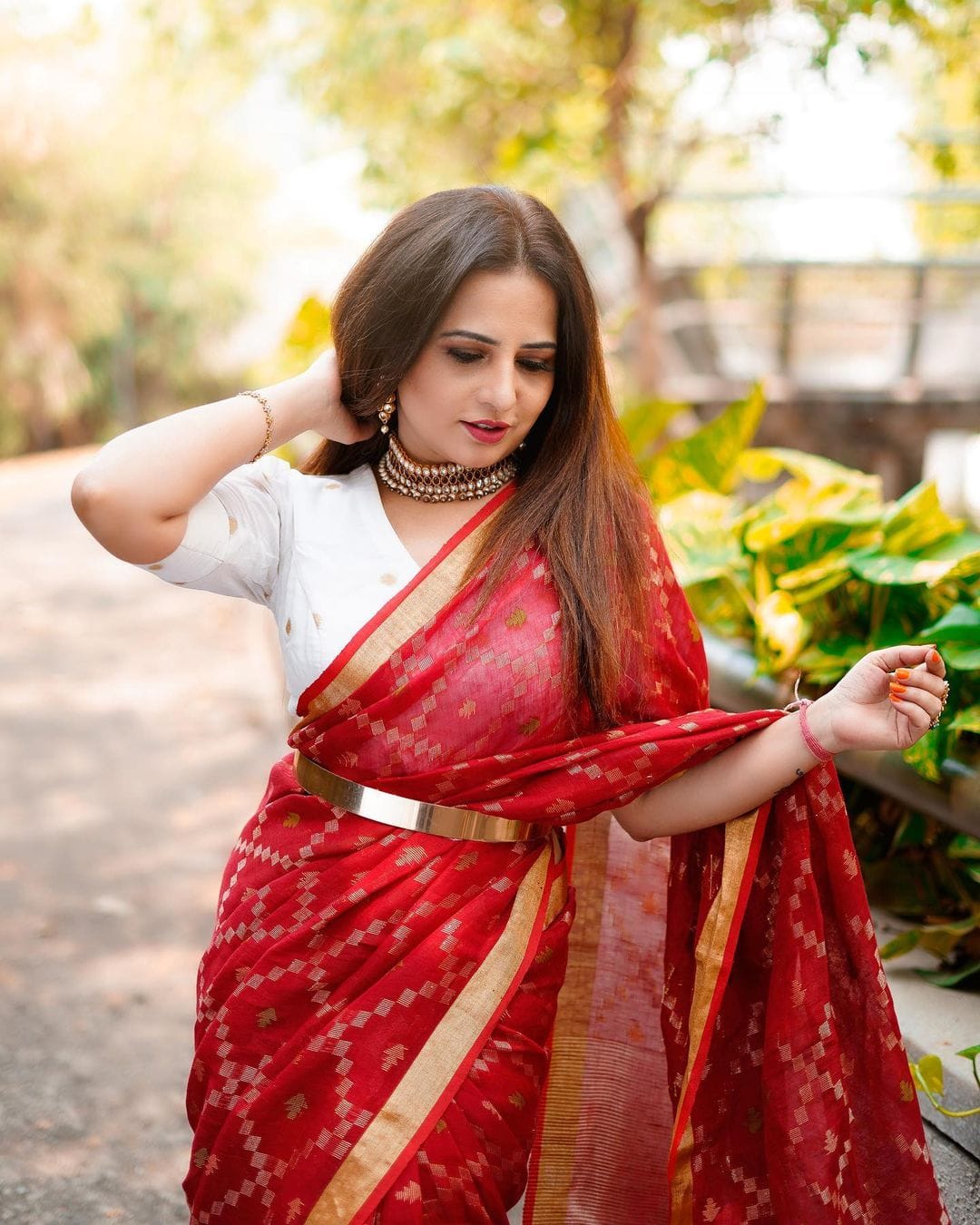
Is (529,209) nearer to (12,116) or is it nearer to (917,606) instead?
(917,606)

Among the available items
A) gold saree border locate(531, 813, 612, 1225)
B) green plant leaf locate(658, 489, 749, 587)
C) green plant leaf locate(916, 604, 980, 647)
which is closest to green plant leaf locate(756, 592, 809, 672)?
green plant leaf locate(658, 489, 749, 587)

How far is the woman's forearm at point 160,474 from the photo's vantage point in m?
1.65

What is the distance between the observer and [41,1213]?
2.35 meters

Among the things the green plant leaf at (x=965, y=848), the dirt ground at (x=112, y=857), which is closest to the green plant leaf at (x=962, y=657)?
the green plant leaf at (x=965, y=848)

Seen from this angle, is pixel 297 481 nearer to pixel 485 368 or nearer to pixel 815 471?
pixel 485 368

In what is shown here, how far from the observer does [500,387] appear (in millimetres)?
1715

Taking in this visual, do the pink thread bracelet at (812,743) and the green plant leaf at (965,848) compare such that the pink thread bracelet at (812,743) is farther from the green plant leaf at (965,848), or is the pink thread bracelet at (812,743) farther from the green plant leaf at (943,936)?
the green plant leaf at (943,936)

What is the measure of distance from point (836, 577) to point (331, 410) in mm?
1167

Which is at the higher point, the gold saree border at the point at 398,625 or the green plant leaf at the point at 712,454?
the green plant leaf at the point at 712,454

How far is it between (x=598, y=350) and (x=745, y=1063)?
3.43 ft

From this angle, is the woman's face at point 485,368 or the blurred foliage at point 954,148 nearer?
the woman's face at point 485,368

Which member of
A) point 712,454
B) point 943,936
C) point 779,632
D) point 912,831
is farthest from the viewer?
point 712,454

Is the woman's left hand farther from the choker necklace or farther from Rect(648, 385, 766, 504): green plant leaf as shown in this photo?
Rect(648, 385, 766, 504): green plant leaf

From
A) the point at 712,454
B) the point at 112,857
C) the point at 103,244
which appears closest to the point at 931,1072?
the point at 712,454
